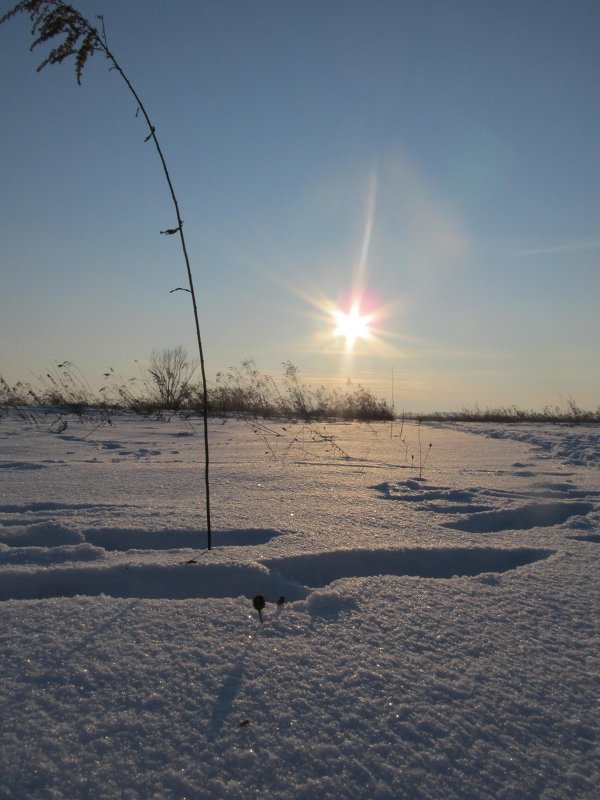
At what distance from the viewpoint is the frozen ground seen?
1.80 feet

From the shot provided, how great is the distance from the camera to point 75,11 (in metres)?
1.26

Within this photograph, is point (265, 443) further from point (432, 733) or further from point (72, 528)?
point (432, 733)

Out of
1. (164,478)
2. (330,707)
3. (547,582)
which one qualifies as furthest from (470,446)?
(330,707)

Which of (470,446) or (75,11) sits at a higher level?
(75,11)

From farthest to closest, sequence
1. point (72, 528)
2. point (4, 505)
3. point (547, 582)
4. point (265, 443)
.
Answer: point (265, 443)
point (4, 505)
point (72, 528)
point (547, 582)

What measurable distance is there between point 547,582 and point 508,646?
0.33 metres

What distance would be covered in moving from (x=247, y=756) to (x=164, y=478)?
1763 millimetres

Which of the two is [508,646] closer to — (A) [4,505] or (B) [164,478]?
(A) [4,505]

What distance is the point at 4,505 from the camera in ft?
5.44

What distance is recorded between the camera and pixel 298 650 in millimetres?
782

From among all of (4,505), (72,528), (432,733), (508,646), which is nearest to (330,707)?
(432,733)

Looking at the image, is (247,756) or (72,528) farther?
(72,528)

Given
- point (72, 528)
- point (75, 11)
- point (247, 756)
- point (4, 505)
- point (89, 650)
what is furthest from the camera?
point (4, 505)

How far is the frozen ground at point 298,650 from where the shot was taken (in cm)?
55
